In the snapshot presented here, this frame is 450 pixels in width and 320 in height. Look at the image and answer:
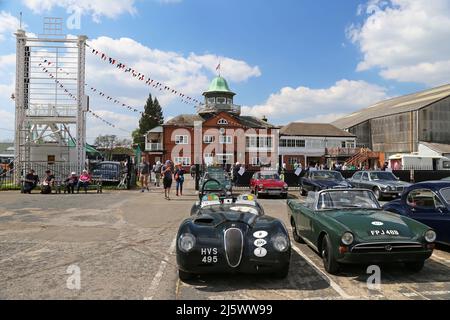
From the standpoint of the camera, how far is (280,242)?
5.68 m

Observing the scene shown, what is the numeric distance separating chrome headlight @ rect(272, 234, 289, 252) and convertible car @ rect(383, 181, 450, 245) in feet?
11.8

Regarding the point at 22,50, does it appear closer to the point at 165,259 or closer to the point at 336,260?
the point at 165,259

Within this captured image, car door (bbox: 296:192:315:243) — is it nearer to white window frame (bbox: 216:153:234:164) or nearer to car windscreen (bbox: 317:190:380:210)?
car windscreen (bbox: 317:190:380:210)

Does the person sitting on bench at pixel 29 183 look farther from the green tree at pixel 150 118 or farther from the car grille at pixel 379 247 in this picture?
the green tree at pixel 150 118

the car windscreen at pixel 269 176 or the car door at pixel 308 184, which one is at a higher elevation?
the car windscreen at pixel 269 176

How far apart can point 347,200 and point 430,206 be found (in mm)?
1870

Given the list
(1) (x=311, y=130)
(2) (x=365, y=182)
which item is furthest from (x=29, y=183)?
(1) (x=311, y=130)

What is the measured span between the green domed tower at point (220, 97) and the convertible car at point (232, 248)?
61.8 m

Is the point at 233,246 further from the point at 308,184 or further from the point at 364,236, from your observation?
the point at 308,184

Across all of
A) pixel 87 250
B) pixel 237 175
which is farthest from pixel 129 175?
pixel 87 250

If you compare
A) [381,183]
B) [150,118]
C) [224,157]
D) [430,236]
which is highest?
Answer: [150,118]

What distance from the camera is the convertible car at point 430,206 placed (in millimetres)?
7461

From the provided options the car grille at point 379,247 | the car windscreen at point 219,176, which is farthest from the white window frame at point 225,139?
the car grille at point 379,247

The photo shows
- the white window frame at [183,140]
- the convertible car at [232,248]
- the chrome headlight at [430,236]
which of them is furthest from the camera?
the white window frame at [183,140]
